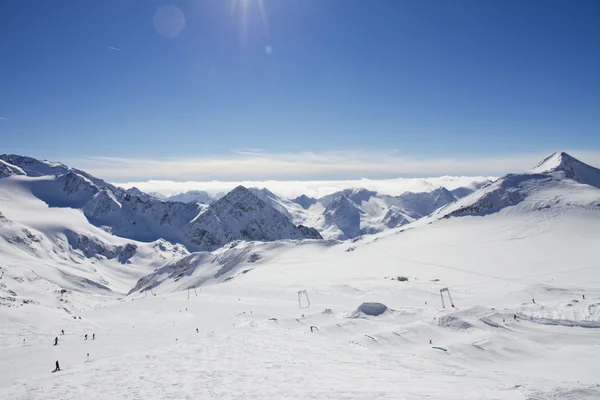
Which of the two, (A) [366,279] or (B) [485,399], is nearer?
(B) [485,399]

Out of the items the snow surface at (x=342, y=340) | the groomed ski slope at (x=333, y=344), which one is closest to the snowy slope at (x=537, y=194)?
the snow surface at (x=342, y=340)

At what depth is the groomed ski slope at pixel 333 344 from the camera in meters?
21.5

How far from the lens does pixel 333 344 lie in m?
32.2

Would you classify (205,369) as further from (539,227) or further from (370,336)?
(539,227)

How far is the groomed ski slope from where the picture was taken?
21500 mm

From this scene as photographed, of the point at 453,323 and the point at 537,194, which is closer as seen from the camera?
the point at 453,323

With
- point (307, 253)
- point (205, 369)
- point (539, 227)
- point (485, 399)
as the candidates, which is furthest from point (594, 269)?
point (307, 253)

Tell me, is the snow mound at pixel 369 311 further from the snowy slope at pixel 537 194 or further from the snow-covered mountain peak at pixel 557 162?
the snow-covered mountain peak at pixel 557 162

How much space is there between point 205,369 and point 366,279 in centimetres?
5387

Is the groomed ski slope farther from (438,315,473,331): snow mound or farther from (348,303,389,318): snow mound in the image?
(348,303,389,318): snow mound

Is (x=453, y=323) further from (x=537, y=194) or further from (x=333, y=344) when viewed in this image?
(x=537, y=194)

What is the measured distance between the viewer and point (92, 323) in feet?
166

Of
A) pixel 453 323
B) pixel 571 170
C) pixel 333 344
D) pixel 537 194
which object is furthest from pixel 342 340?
pixel 571 170

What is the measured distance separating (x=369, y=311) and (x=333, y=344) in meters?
10.5
